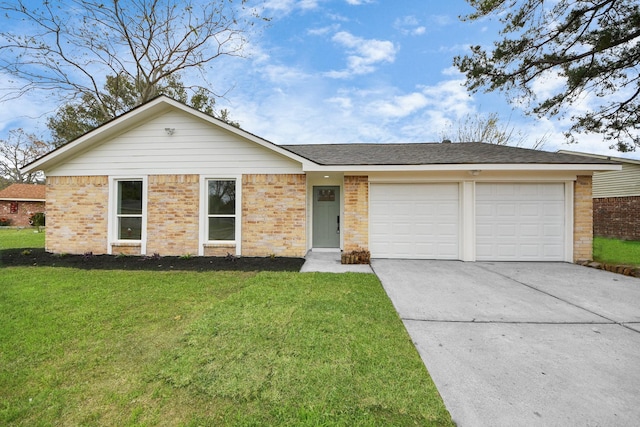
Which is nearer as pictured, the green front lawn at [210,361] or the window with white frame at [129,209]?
the green front lawn at [210,361]

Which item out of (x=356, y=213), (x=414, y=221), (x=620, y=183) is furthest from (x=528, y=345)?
(x=620, y=183)

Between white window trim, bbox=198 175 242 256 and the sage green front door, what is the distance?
9.12ft

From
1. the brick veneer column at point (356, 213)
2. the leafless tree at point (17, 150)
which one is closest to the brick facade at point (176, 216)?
the brick veneer column at point (356, 213)

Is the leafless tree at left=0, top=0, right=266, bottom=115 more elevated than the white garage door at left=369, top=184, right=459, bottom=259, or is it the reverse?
the leafless tree at left=0, top=0, right=266, bottom=115

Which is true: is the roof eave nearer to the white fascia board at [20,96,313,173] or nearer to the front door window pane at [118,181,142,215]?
the white fascia board at [20,96,313,173]

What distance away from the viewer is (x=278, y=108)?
1398cm

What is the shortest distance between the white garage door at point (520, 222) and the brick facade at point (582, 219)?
1.07 ft

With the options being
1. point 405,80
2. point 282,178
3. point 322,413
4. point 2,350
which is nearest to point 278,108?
point 405,80

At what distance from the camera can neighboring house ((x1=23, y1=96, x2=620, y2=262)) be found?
7.65 m

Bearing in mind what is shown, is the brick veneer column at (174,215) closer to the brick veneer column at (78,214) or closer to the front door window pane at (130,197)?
the front door window pane at (130,197)

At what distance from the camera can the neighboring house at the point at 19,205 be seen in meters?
24.0

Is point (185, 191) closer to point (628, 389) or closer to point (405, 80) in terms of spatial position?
point (628, 389)

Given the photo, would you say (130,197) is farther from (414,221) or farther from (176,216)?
(414,221)

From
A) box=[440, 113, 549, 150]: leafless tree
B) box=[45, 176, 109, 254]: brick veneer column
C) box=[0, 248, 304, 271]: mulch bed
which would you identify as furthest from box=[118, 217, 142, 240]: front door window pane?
box=[440, 113, 549, 150]: leafless tree
